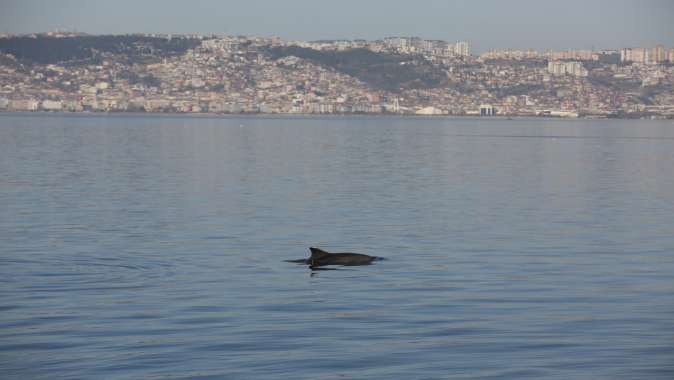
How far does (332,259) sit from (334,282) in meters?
2.15

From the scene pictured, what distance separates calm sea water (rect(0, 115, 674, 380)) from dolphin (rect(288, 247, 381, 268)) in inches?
13.9

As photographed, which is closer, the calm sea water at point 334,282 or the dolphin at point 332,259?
the calm sea water at point 334,282

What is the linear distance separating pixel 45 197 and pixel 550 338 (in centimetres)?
2727

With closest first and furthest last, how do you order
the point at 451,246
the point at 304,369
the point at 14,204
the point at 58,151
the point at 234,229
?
the point at 304,369, the point at 451,246, the point at 234,229, the point at 14,204, the point at 58,151

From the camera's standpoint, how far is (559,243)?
26.7 meters

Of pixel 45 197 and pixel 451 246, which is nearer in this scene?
pixel 451 246

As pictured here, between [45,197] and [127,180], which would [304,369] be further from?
[127,180]

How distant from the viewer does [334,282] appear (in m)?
20.2

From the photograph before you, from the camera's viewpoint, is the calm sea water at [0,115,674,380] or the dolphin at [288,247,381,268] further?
the dolphin at [288,247,381,268]

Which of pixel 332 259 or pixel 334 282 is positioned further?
pixel 332 259

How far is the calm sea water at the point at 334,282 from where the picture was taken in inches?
547

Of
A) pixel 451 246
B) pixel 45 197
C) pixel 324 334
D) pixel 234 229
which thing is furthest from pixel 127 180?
pixel 324 334

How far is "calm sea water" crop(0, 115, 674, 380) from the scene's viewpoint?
13.9m

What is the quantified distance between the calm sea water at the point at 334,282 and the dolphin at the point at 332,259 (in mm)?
352
